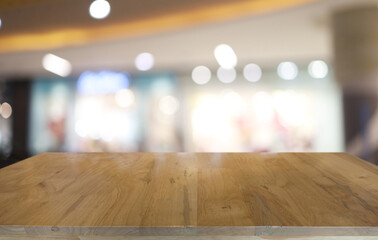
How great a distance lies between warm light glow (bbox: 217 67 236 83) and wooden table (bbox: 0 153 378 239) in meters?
4.03

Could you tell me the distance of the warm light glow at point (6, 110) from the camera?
5656mm

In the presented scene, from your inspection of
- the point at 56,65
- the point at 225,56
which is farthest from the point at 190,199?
the point at 56,65

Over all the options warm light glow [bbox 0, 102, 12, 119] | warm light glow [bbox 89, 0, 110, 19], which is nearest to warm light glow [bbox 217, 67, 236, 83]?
warm light glow [bbox 89, 0, 110, 19]

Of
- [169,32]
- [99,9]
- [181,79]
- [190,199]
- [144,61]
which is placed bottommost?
[190,199]

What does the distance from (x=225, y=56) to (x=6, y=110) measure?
11.5 feet

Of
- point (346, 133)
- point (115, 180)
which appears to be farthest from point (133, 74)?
point (115, 180)

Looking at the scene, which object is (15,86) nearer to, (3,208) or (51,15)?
(51,15)

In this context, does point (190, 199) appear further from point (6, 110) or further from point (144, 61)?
point (6, 110)

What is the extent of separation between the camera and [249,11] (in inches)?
145

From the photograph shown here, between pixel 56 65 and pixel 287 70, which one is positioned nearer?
pixel 287 70

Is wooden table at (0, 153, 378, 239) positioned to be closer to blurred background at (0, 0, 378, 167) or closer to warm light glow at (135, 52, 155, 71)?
blurred background at (0, 0, 378, 167)

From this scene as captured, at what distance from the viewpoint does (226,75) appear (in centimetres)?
493

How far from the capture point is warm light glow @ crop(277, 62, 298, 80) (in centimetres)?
481

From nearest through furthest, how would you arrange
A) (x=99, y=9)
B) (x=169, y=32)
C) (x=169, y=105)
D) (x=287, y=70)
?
(x=99, y=9) → (x=169, y=32) → (x=287, y=70) → (x=169, y=105)
